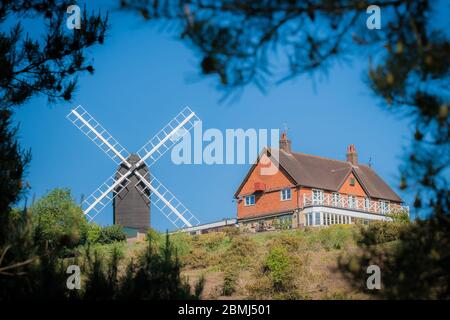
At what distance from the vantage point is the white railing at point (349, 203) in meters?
43.1

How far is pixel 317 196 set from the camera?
4425 centimetres

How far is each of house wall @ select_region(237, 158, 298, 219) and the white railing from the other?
3.66ft

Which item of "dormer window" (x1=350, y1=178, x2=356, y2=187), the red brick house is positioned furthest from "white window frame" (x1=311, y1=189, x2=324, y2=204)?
"dormer window" (x1=350, y1=178, x2=356, y2=187)

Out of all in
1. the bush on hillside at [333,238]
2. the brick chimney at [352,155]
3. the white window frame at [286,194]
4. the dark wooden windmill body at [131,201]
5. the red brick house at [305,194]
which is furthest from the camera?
the brick chimney at [352,155]

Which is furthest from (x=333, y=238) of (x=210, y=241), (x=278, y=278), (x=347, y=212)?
(x=347, y=212)

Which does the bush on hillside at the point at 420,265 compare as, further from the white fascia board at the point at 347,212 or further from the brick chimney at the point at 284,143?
the brick chimney at the point at 284,143

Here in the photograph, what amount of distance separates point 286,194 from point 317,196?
6.39 ft

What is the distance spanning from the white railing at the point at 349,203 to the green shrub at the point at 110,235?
1202cm

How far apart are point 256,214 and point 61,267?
3601 centimetres

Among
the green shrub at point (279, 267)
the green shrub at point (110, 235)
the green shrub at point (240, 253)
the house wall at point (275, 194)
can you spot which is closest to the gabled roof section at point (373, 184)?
the house wall at point (275, 194)

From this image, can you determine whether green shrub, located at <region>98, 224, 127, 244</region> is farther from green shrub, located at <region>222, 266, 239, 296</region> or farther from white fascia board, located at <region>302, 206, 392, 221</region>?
green shrub, located at <region>222, 266, 239, 296</region>

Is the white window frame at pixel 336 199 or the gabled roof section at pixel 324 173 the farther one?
the white window frame at pixel 336 199
